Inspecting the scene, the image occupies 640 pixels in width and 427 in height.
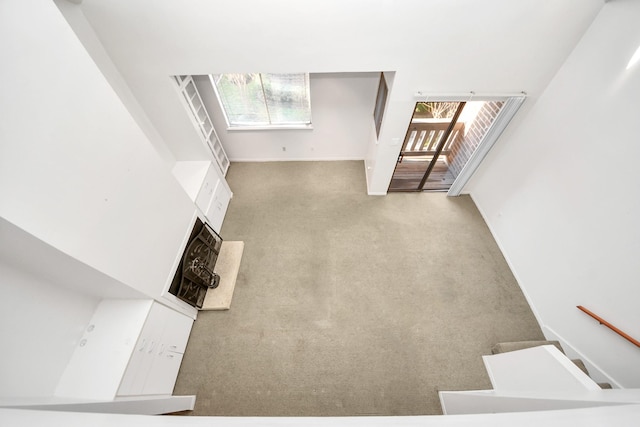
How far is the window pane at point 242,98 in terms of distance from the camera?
359cm

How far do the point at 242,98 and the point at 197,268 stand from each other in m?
2.80

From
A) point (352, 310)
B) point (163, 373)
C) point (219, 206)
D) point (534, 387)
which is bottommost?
point (534, 387)

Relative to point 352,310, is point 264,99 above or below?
above

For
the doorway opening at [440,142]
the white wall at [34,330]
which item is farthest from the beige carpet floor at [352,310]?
the white wall at [34,330]

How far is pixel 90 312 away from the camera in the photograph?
1962 millimetres

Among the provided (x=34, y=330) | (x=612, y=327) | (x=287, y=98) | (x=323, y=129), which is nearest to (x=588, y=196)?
(x=612, y=327)

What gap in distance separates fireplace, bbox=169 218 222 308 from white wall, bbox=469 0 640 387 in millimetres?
4129

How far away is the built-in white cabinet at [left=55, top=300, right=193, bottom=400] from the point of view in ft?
5.73

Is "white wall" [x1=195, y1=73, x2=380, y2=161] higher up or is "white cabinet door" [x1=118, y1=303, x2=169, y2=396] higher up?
"white wall" [x1=195, y1=73, x2=380, y2=161]

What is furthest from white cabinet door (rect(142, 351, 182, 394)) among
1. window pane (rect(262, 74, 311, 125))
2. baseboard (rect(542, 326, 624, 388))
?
baseboard (rect(542, 326, 624, 388))

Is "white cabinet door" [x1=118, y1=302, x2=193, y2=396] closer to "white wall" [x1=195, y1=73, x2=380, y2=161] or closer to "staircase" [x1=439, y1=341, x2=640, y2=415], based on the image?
"staircase" [x1=439, y1=341, x2=640, y2=415]

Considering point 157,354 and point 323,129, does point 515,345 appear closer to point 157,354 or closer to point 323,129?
point 157,354

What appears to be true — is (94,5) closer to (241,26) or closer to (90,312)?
(241,26)

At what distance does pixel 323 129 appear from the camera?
425 centimetres
